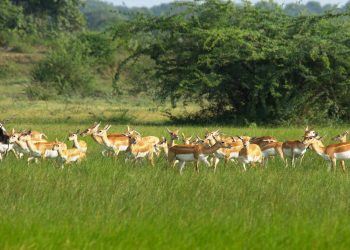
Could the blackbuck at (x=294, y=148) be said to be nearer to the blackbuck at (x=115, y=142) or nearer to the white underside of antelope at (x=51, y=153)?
the blackbuck at (x=115, y=142)

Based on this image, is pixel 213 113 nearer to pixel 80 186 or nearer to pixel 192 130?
pixel 192 130

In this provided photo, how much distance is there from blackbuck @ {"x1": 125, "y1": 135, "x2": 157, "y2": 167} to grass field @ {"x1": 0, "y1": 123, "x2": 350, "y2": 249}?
51.6 inches

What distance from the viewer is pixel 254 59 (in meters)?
25.1

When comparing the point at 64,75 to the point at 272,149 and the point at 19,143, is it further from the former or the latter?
the point at 272,149

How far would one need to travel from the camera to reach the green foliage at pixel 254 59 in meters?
25.3

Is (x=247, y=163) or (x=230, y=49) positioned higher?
(x=230, y=49)

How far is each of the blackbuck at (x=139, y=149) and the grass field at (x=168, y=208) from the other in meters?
1.31

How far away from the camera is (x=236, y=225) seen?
287 inches

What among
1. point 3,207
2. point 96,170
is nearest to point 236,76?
point 96,170

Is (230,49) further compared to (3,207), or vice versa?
(230,49)

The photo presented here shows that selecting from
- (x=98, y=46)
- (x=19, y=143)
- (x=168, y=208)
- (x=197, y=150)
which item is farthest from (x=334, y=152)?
(x=98, y=46)

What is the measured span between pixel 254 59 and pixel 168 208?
56.5 feet

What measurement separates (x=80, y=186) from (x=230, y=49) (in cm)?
1603

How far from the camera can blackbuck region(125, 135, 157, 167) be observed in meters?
14.6
